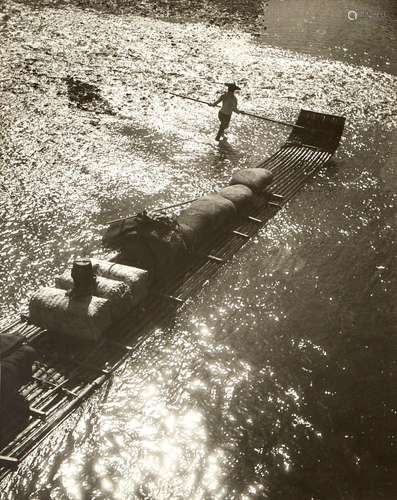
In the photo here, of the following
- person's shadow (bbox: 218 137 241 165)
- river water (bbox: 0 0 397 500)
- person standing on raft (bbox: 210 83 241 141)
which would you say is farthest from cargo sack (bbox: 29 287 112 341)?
person standing on raft (bbox: 210 83 241 141)

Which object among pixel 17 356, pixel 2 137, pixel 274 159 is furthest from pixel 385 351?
pixel 2 137

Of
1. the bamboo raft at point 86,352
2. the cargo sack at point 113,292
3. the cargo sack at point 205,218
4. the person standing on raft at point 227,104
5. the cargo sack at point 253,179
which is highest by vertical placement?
the person standing on raft at point 227,104

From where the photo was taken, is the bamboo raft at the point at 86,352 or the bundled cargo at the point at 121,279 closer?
the bamboo raft at the point at 86,352

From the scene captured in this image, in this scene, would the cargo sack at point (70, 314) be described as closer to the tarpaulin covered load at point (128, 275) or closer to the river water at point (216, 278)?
the tarpaulin covered load at point (128, 275)

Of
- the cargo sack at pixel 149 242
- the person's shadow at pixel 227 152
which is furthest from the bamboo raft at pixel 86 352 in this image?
the person's shadow at pixel 227 152

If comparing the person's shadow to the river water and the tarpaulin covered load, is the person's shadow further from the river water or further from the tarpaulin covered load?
the tarpaulin covered load

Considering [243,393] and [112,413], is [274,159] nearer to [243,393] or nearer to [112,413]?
[243,393]

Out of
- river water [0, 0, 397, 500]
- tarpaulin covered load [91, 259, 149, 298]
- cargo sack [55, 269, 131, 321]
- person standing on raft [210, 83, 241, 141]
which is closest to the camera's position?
river water [0, 0, 397, 500]

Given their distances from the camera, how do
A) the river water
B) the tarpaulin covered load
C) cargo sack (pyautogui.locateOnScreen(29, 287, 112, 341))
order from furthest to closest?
the tarpaulin covered load < cargo sack (pyautogui.locateOnScreen(29, 287, 112, 341)) < the river water
